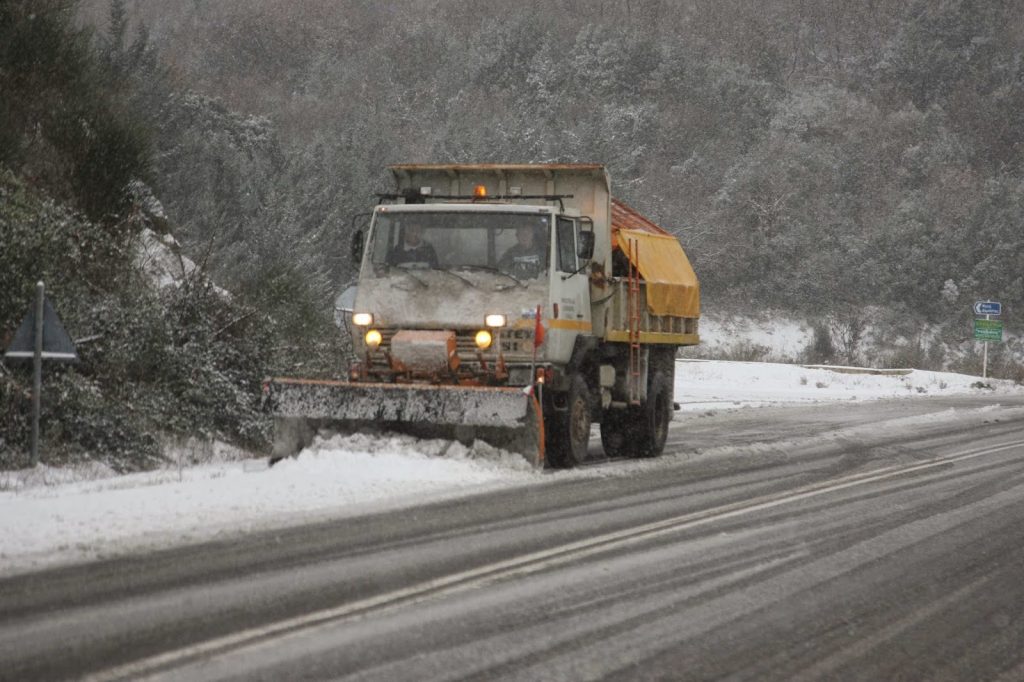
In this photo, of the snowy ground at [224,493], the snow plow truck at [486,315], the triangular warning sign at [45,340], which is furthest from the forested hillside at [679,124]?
the triangular warning sign at [45,340]

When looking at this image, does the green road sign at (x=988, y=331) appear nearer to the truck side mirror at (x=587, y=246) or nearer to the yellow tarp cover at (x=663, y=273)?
the yellow tarp cover at (x=663, y=273)

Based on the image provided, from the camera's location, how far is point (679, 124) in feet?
354

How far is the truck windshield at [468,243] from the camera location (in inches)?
530

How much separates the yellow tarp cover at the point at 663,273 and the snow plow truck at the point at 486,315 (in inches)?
11.8

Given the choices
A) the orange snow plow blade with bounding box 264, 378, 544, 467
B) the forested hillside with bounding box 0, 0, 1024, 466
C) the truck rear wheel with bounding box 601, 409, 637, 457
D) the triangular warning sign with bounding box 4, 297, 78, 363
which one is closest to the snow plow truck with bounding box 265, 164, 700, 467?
the orange snow plow blade with bounding box 264, 378, 544, 467

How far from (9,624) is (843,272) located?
84186mm

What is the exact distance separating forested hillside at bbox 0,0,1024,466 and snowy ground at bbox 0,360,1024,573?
27.6 ft

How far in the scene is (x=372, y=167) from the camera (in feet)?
273

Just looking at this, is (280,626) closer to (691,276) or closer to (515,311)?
(515,311)

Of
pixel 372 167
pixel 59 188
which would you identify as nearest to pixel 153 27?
pixel 372 167

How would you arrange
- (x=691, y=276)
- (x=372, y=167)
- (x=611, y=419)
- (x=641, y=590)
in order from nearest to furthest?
(x=641, y=590)
(x=611, y=419)
(x=691, y=276)
(x=372, y=167)

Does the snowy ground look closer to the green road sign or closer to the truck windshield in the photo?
the truck windshield

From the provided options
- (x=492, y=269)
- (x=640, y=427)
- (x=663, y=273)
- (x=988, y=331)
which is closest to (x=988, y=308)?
(x=988, y=331)

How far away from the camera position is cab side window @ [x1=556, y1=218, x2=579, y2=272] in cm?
1362
